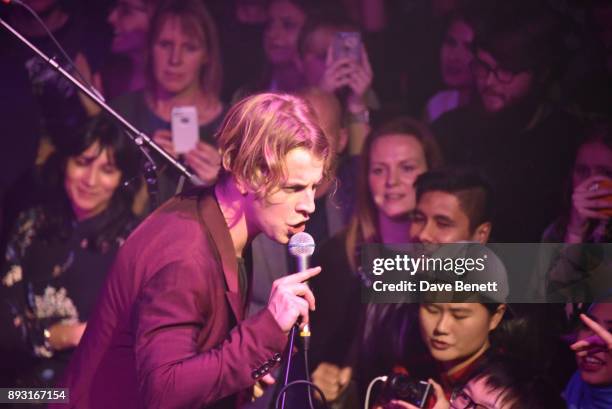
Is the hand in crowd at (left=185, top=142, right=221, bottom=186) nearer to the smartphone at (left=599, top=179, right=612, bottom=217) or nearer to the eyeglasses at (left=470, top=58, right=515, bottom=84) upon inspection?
the eyeglasses at (left=470, top=58, right=515, bottom=84)

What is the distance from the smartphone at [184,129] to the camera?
12.1 feet

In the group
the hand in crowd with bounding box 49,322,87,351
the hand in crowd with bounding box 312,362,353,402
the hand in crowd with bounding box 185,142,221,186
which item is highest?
the hand in crowd with bounding box 185,142,221,186

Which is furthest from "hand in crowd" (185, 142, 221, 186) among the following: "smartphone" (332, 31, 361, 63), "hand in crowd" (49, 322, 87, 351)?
"hand in crowd" (49, 322, 87, 351)

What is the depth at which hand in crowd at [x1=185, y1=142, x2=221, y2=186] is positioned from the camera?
12.0 ft

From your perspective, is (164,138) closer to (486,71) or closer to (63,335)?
(63,335)

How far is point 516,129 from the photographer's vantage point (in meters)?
3.65

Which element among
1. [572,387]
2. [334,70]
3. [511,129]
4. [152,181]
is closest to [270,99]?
[152,181]

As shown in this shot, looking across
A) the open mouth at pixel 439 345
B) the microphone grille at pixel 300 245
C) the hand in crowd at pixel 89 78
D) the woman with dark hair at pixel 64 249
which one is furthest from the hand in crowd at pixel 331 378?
the hand in crowd at pixel 89 78

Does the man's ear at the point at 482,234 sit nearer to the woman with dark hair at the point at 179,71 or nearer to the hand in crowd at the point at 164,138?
the woman with dark hair at the point at 179,71

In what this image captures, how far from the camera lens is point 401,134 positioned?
3684mm

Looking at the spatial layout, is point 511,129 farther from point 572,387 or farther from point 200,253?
point 200,253

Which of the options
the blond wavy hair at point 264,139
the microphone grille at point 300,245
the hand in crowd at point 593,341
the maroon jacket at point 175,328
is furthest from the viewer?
the hand in crowd at point 593,341

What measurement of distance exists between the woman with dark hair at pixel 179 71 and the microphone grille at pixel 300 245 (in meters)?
1.27

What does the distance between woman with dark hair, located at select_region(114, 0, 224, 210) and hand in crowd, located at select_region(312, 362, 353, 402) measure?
1087mm
